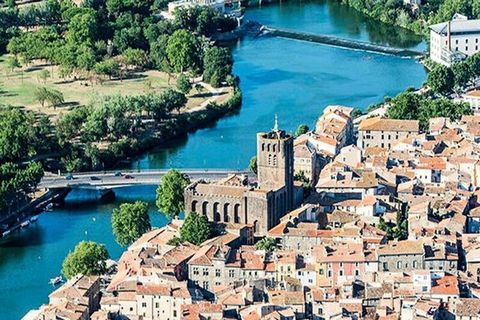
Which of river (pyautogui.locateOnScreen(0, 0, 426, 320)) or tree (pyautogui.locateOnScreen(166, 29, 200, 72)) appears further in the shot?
tree (pyautogui.locateOnScreen(166, 29, 200, 72))

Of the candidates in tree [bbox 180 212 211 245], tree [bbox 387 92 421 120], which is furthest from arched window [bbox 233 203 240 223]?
tree [bbox 387 92 421 120]

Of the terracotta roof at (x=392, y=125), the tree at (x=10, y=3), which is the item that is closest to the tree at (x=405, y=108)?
the terracotta roof at (x=392, y=125)

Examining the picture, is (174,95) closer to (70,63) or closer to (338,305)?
(70,63)

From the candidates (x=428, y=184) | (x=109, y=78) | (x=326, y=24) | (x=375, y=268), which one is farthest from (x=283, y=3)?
(x=375, y=268)

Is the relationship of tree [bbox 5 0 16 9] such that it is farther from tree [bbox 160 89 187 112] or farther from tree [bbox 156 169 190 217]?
tree [bbox 156 169 190 217]

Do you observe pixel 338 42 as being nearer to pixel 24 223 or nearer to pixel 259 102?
pixel 259 102

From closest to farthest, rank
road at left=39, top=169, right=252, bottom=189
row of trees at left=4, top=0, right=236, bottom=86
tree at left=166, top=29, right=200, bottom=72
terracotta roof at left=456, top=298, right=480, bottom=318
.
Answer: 1. terracotta roof at left=456, top=298, right=480, bottom=318
2. road at left=39, top=169, right=252, bottom=189
3. row of trees at left=4, top=0, right=236, bottom=86
4. tree at left=166, top=29, right=200, bottom=72

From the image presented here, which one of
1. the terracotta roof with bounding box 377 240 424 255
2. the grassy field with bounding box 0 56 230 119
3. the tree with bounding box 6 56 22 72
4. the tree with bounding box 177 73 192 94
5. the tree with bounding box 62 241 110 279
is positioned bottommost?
the tree with bounding box 62 241 110 279
